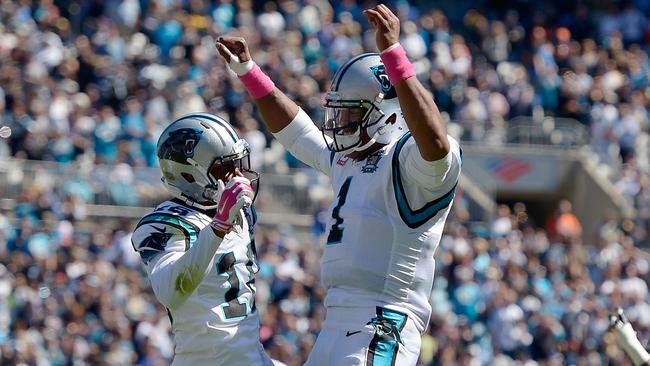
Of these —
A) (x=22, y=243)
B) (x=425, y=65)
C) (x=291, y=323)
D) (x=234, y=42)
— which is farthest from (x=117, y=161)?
(x=234, y=42)

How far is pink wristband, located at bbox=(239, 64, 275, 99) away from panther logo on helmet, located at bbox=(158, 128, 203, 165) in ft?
2.10

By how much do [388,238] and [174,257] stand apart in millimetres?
897

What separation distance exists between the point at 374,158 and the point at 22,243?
→ 29.7 feet

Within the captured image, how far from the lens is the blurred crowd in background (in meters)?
14.7

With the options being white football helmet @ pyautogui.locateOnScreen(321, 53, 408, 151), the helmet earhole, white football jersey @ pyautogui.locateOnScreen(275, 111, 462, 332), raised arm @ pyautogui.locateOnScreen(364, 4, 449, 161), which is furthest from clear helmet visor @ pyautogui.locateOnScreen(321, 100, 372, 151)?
the helmet earhole

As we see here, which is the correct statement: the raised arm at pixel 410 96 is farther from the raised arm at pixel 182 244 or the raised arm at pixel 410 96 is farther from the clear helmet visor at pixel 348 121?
the raised arm at pixel 182 244

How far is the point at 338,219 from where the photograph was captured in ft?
22.1

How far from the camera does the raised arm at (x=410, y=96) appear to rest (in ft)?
20.3

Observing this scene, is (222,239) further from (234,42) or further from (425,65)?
(425,65)

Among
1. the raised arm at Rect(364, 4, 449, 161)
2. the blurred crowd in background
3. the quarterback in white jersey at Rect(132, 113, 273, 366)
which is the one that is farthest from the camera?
the blurred crowd in background

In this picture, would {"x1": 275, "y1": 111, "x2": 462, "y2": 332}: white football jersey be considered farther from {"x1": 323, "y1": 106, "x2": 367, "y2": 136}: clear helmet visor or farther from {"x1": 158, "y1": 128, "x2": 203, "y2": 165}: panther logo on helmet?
{"x1": 158, "y1": 128, "x2": 203, "y2": 165}: panther logo on helmet

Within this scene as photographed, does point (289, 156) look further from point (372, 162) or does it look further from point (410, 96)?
point (410, 96)

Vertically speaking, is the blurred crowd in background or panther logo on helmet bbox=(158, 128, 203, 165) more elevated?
panther logo on helmet bbox=(158, 128, 203, 165)

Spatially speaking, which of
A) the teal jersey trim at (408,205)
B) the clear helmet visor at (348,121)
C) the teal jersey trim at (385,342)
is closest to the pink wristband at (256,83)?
the clear helmet visor at (348,121)
